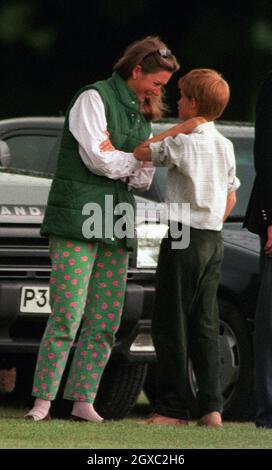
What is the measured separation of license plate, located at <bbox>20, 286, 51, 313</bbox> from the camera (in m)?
9.43

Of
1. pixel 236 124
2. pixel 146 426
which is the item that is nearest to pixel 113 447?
pixel 146 426

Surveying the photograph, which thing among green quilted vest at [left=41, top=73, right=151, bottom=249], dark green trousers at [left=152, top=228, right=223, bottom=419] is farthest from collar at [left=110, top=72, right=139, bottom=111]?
dark green trousers at [left=152, top=228, right=223, bottom=419]

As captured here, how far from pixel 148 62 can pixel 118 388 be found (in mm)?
1811

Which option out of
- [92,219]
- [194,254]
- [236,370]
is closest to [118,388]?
[236,370]

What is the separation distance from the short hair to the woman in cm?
15

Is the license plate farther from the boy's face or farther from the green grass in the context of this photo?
the boy's face

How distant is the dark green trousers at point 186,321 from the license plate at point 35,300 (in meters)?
0.63

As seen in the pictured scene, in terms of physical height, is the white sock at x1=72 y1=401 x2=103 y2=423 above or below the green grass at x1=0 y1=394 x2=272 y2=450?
below

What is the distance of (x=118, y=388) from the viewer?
33.1 ft

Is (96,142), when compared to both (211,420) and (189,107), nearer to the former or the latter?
(189,107)

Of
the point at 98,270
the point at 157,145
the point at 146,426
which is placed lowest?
the point at 146,426
